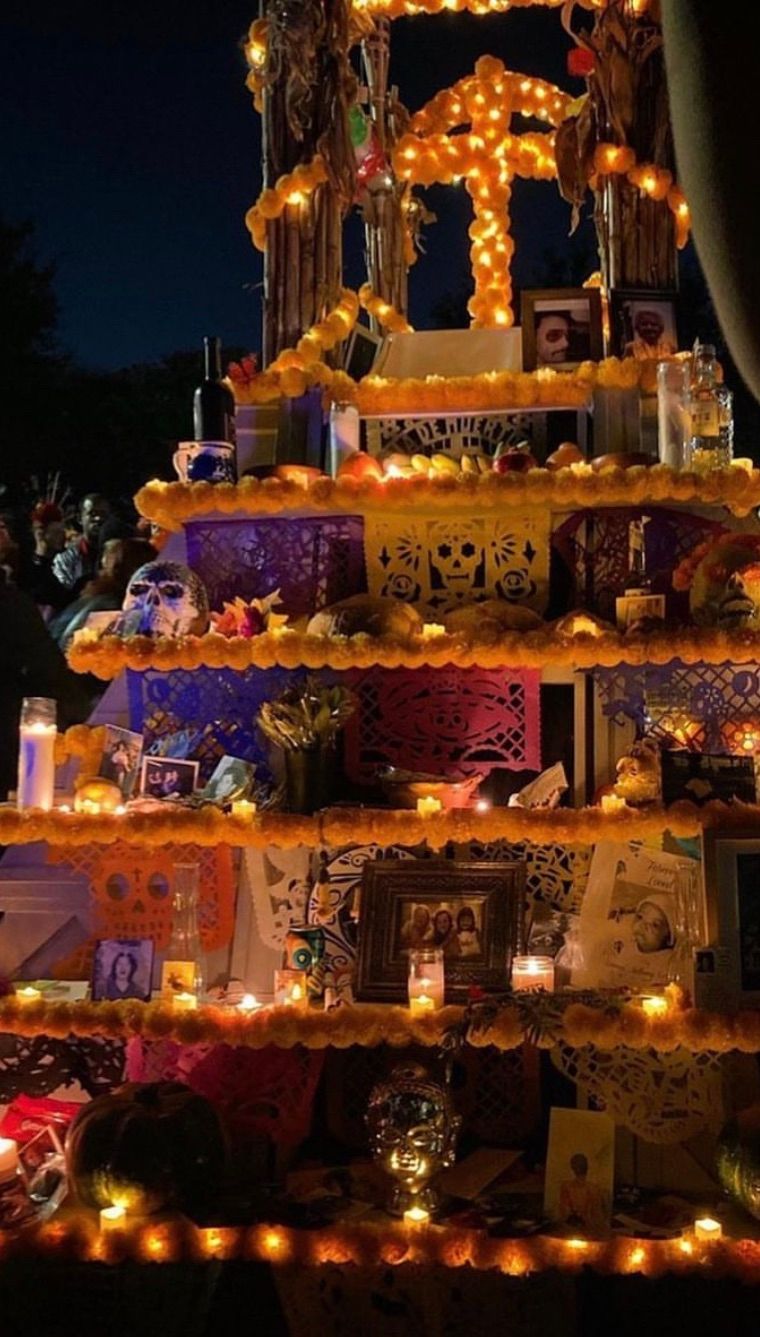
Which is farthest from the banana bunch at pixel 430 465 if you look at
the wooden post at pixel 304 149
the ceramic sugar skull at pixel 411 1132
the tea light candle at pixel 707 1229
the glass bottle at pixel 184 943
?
the tea light candle at pixel 707 1229

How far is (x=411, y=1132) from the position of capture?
2.65 meters

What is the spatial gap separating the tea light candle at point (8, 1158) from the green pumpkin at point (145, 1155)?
21 cm

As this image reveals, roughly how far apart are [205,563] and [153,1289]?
182cm

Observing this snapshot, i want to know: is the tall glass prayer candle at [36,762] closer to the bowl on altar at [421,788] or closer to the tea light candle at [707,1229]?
the bowl on altar at [421,788]

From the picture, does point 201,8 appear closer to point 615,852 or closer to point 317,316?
point 317,316

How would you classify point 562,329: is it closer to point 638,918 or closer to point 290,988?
point 638,918

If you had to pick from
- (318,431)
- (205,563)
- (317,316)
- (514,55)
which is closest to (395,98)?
(514,55)

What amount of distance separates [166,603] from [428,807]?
861 mm

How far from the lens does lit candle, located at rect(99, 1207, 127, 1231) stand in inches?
99.0

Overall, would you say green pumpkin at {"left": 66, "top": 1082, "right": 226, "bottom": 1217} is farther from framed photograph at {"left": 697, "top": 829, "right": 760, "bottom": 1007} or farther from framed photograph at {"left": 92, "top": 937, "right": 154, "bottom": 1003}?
framed photograph at {"left": 697, "top": 829, "right": 760, "bottom": 1007}

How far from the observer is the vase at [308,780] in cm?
298

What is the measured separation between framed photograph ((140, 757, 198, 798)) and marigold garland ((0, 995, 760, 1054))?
597mm

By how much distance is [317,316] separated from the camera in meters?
3.82

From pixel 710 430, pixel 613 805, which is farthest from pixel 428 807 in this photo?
pixel 710 430
